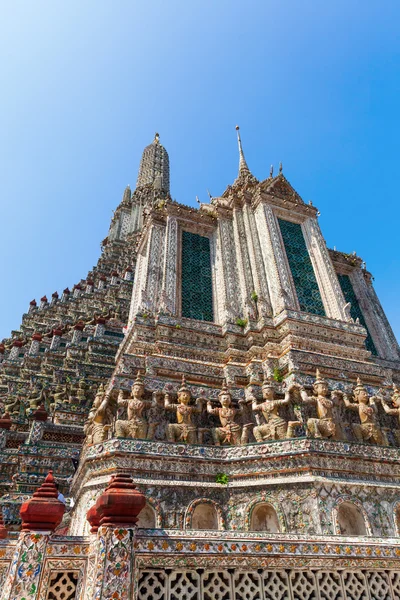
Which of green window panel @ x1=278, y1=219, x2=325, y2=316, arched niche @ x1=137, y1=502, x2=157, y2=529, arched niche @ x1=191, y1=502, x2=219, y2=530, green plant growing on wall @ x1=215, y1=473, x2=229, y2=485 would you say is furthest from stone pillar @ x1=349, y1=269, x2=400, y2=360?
arched niche @ x1=137, y1=502, x2=157, y2=529

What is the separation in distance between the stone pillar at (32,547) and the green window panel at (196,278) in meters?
10.4

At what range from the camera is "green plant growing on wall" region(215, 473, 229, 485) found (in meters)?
8.00

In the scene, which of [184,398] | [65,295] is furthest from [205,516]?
[65,295]

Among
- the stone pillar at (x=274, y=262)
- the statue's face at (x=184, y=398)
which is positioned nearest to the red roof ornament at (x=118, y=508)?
the statue's face at (x=184, y=398)

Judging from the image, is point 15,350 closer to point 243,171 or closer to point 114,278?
point 114,278

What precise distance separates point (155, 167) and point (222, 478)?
46.0m

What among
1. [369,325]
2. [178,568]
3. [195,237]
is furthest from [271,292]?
[178,568]

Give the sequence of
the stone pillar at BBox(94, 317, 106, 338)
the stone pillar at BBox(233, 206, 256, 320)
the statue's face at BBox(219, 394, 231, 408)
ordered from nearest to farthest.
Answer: the statue's face at BBox(219, 394, 231, 408), the stone pillar at BBox(233, 206, 256, 320), the stone pillar at BBox(94, 317, 106, 338)

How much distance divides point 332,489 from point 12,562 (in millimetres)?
5863

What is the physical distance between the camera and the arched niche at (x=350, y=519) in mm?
7352

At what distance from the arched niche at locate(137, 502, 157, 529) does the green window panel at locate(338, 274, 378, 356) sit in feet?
41.1

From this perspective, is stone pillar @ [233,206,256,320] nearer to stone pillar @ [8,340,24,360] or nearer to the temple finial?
the temple finial

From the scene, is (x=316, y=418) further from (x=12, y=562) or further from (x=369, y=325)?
(x=369, y=325)

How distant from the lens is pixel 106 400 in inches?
356
